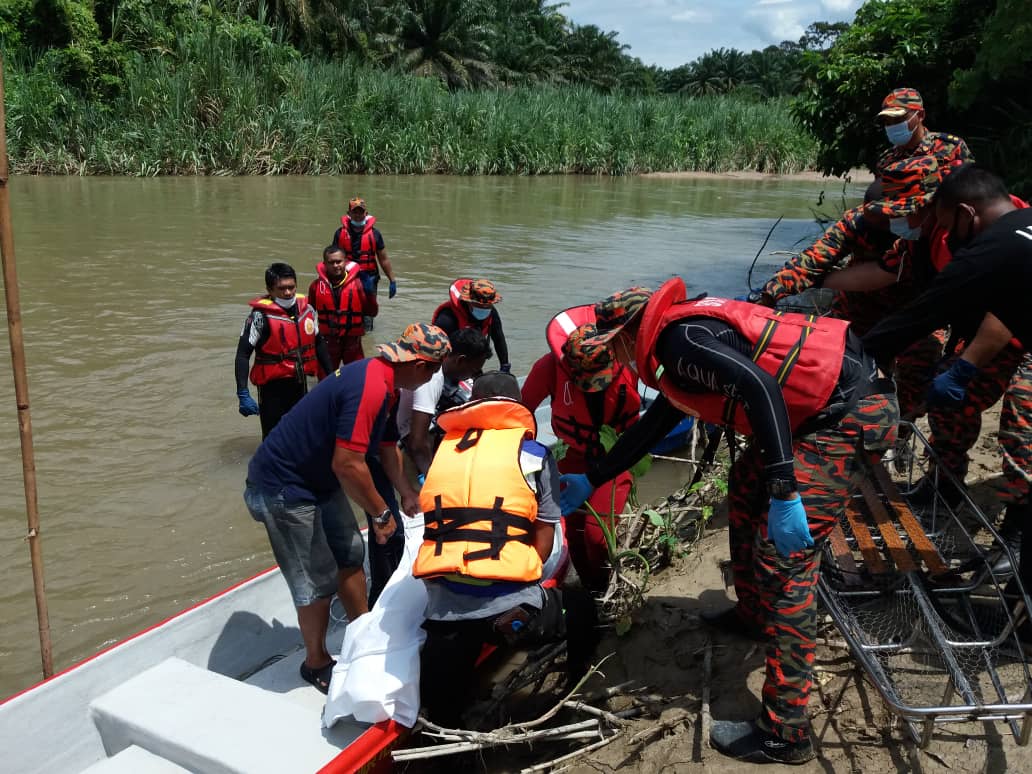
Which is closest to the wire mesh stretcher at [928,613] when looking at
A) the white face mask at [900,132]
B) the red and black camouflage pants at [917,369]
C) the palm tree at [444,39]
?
the red and black camouflage pants at [917,369]

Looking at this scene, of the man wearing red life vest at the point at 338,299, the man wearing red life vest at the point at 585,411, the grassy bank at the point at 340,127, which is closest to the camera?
the man wearing red life vest at the point at 585,411

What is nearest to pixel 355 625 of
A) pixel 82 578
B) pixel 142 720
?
pixel 142 720

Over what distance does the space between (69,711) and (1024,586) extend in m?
3.90

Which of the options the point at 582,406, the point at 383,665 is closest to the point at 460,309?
the point at 582,406

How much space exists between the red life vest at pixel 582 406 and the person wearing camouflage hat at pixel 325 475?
0.85m

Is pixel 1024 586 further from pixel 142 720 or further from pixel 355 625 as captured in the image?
pixel 142 720

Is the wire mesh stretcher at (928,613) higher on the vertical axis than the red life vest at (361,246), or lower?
lower

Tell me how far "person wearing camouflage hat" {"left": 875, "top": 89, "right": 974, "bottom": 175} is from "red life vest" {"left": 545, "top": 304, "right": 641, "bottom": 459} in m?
2.03

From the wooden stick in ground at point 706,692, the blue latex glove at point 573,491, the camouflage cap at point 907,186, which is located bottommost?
the wooden stick in ground at point 706,692

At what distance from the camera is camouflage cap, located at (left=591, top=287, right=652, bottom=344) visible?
3.08 m

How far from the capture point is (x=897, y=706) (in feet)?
8.41

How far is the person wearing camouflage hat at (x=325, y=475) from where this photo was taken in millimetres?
3527

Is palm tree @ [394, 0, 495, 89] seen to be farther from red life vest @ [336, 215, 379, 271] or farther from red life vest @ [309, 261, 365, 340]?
red life vest @ [309, 261, 365, 340]

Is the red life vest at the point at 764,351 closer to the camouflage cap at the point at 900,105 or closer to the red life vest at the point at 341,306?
the camouflage cap at the point at 900,105
